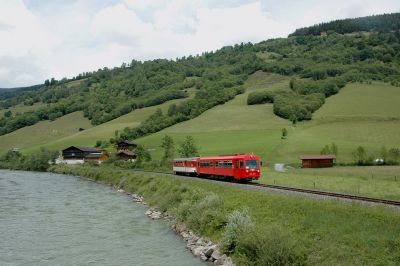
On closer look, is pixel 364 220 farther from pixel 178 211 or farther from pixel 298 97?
pixel 298 97

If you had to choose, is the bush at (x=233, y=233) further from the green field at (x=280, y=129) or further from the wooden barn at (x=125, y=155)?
the wooden barn at (x=125, y=155)

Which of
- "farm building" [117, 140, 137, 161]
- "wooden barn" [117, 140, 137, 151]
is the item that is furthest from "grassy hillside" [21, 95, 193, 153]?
"farm building" [117, 140, 137, 161]

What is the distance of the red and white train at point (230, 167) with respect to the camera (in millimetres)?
47938

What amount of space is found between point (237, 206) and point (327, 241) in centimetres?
1174

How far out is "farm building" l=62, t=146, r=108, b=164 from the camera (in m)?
135

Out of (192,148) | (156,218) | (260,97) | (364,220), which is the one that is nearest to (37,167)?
(192,148)

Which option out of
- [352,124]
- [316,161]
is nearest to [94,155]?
[352,124]

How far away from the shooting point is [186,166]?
225 feet

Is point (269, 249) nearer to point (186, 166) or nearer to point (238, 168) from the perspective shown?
point (238, 168)

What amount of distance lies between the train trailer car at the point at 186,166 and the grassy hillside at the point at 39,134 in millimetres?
107561

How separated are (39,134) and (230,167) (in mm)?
153687

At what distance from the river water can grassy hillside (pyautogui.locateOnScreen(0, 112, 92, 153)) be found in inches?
4971

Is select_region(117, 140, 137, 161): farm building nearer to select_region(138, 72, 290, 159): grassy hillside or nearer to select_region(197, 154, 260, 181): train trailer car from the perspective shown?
select_region(138, 72, 290, 159): grassy hillside

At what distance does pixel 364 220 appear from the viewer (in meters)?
20.7
